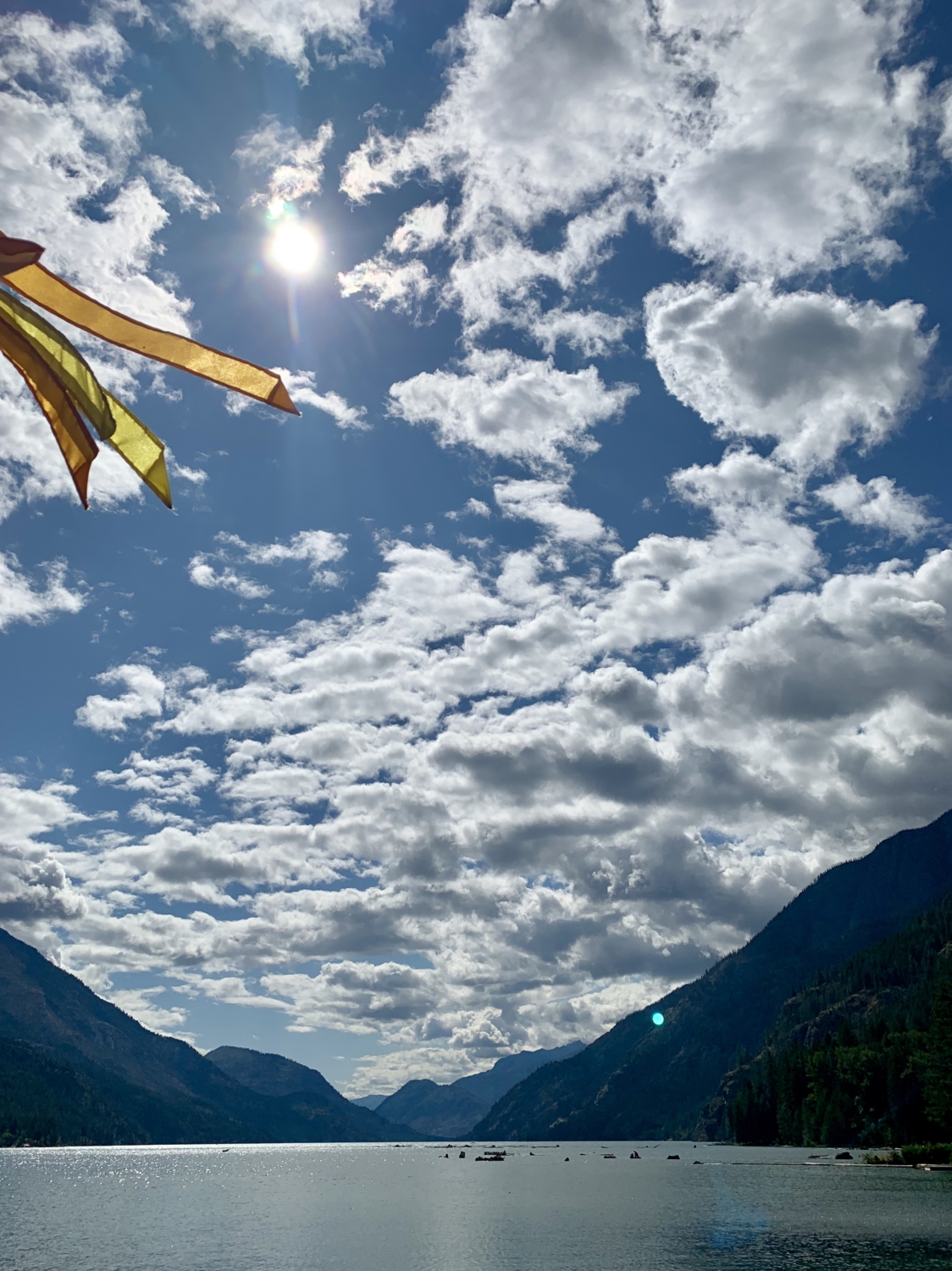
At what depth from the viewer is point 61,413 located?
28.7 feet

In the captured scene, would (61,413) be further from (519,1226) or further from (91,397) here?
(519,1226)

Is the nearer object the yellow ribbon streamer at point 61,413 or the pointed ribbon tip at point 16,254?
the pointed ribbon tip at point 16,254

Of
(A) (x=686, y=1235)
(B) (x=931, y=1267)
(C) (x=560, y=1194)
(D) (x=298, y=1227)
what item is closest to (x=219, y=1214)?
(D) (x=298, y=1227)

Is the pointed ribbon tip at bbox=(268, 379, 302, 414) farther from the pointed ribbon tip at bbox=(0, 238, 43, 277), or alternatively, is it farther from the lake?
the lake

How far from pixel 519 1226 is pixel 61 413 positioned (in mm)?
104197

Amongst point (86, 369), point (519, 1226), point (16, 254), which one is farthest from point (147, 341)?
point (519, 1226)

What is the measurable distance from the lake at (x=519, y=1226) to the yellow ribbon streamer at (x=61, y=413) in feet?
221

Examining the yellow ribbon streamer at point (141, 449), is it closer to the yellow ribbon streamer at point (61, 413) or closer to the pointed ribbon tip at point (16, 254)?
the yellow ribbon streamer at point (61, 413)

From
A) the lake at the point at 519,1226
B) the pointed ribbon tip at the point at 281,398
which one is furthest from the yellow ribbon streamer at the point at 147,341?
the lake at the point at 519,1226

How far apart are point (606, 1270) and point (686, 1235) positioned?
21.5 m

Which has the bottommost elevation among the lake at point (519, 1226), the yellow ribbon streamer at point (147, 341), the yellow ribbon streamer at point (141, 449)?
the lake at point (519, 1226)

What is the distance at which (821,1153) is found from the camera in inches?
7106

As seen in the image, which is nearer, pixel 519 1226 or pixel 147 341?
pixel 147 341

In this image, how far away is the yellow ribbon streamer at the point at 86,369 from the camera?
332 inches
